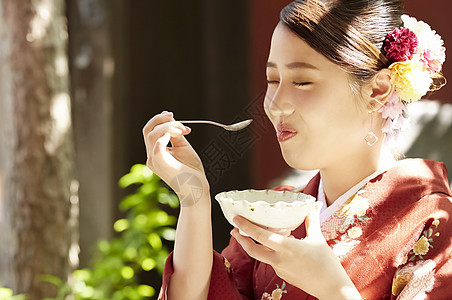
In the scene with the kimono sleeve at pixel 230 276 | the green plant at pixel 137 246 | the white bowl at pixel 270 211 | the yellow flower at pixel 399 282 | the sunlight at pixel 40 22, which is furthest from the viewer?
the green plant at pixel 137 246

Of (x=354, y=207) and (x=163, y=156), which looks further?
(x=354, y=207)

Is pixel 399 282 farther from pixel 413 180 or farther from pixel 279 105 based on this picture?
pixel 279 105

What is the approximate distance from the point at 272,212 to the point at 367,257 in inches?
14.6

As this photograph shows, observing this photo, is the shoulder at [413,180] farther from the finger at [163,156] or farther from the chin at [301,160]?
the finger at [163,156]

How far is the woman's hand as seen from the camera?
4.56 feet

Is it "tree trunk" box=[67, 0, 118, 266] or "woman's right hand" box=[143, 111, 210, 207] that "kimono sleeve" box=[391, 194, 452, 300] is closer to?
"woman's right hand" box=[143, 111, 210, 207]

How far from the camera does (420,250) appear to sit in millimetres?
1493

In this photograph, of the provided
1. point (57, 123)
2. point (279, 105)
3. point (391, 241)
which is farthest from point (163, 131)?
point (57, 123)

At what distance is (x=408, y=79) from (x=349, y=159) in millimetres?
282

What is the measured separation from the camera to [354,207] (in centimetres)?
168

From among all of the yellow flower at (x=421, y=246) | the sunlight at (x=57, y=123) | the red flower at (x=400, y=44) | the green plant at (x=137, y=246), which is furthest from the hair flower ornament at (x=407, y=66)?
the sunlight at (x=57, y=123)

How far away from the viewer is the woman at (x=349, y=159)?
1527mm

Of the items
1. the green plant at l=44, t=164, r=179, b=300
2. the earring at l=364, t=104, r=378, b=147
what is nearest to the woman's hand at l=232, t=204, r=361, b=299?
the earring at l=364, t=104, r=378, b=147

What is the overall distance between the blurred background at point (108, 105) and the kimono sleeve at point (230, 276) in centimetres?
31
